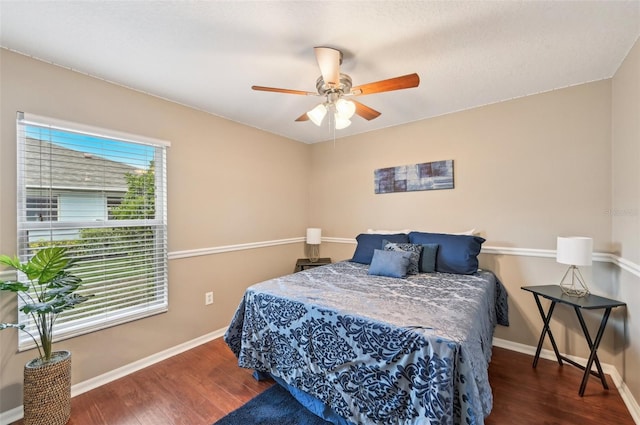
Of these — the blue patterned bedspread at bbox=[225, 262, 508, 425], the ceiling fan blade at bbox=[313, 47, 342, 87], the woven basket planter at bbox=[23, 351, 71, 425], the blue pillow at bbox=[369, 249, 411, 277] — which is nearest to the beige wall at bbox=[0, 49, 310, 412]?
the woven basket planter at bbox=[23, 351, 71, 425]

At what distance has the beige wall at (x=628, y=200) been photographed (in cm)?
179

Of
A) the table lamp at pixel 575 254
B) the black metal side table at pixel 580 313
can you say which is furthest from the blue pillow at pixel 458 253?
the table lamp at pixel 575 254

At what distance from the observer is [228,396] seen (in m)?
1.97

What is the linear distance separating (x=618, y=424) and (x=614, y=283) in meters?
1.05

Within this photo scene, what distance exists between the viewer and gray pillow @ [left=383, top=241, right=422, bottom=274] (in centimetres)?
261

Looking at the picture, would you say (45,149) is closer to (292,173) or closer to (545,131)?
(292,173)

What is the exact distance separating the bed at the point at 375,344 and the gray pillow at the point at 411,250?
174 millimetres

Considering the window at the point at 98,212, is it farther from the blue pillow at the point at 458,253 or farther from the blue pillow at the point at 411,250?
the blue pillow at the point at 458,253

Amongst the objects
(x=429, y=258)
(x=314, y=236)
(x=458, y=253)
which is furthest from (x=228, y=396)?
(x=458, y=253)

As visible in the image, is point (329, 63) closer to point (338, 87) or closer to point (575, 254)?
point (338, 87)

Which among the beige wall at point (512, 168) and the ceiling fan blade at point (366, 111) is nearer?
the ceiling fan blade at point (366, 111)

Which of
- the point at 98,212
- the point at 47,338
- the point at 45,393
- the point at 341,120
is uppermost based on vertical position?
the point at 341,120

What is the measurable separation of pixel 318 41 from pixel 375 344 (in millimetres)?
1852

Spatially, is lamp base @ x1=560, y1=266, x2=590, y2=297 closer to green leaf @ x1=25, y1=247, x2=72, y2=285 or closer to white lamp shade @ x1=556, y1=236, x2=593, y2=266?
white lamp shade @ x1=556, y1=236, x2=593, y2=266
